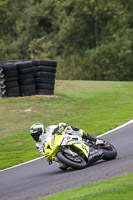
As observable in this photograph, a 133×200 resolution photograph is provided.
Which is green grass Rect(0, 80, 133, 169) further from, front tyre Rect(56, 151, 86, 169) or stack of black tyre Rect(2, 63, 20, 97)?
front tyre Rect(56, 151, 86, 169)

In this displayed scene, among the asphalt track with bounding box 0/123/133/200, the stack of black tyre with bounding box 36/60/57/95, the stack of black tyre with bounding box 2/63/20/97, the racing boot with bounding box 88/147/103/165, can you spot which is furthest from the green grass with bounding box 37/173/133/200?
the stack of black tyre with bounding box 36/60/57/95

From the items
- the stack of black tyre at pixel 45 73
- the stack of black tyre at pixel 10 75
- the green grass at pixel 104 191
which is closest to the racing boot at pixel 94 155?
the green grass at pixel 104 191

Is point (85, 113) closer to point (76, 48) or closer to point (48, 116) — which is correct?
point (48, 116)

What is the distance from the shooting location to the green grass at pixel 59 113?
1541cm

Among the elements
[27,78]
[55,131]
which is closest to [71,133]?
[55,131]

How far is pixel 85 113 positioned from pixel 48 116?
61.2 inches

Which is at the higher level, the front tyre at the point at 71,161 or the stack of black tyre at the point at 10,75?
the front tyre at the point at 71,161

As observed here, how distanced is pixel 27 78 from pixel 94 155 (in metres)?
13.1

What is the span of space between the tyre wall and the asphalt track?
407 inches

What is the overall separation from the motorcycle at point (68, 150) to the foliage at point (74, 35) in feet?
133

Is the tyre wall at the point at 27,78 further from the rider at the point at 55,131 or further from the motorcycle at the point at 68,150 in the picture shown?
the motorcycle at the point at 68,150

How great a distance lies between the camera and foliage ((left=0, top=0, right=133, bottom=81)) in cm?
5175

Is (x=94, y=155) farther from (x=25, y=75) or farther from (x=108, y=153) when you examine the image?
(x=25, y=75)

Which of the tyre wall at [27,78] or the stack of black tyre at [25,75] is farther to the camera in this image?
the stack of black tyre at [25,75]
